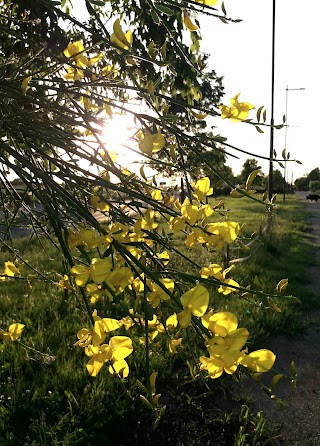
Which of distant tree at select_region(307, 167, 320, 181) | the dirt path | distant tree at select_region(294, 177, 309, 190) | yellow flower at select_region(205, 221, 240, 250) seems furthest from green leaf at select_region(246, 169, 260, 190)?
distant tree at select_region(294, 177, 309, 190)

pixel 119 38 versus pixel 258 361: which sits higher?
pixel 119 38

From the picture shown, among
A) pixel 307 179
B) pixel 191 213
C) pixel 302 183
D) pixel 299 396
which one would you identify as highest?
pixel 307 179

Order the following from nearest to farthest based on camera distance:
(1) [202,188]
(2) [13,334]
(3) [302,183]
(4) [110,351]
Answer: (4) [110,351]
(1) [202,188]
(2) [13,334]
(3) [302,183]

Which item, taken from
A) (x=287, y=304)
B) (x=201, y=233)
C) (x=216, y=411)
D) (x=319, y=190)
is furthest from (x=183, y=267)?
(x=319, y=190)

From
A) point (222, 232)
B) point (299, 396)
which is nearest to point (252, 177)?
point (222, 232)

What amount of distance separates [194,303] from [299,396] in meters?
2.66

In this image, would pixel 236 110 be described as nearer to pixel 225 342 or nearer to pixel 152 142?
pixel 152 142

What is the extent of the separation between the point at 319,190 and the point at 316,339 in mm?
54966

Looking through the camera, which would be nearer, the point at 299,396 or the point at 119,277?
the point at 119,277

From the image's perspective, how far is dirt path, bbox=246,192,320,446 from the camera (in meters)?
2.65

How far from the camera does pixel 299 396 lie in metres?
3.03

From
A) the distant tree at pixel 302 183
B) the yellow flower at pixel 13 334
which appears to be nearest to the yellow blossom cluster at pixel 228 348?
the yellow flower at pixel 13 334

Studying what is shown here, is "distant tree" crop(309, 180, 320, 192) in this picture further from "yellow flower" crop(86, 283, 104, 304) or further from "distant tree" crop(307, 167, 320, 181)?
"yellow flower" crop(86, 283, 104, 304)

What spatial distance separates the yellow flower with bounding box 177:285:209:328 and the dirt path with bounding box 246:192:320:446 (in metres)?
2.22
